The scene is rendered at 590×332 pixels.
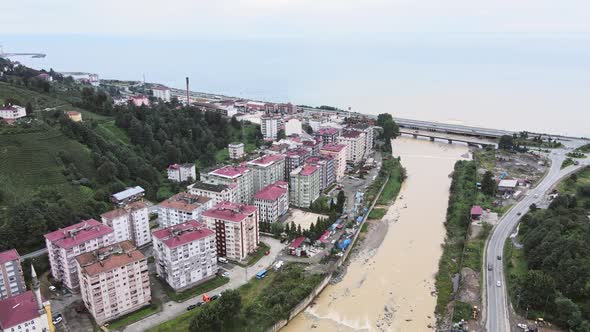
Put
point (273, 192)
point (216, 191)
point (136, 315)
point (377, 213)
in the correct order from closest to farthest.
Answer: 1. point (136, 315)
2. point (216, 191)
3. point (273, 192)
4. point (377, 213)

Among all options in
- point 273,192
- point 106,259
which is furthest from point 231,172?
point 106,259

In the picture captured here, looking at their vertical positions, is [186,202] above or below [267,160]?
below

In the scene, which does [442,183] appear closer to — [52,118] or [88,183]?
[88,183]

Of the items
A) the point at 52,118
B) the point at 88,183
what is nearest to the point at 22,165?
the point at 88,183

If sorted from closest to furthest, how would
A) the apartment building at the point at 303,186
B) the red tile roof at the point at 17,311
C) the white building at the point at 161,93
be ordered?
the red tile roof at the point at 17,311, the apartment building at the point at 303,186, the white building at the point at 161,93

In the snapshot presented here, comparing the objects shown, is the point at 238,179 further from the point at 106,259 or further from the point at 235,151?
the point at 106,259

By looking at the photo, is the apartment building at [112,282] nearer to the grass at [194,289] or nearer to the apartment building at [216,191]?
the grass at [194,289]

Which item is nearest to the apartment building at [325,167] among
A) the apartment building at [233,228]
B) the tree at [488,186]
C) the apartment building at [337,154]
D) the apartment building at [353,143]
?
the apartment building at [337,154]
